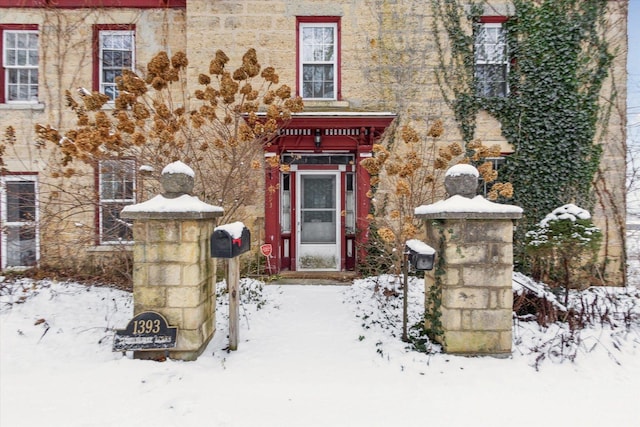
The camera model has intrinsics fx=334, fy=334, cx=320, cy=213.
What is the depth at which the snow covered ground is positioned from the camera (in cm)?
268

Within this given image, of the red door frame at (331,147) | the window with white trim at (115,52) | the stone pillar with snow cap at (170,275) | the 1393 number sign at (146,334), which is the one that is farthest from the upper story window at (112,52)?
the 1393 number sign at (146,334)

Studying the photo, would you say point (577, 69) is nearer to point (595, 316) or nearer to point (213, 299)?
point (595, 316)

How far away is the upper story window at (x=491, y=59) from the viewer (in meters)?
7.77

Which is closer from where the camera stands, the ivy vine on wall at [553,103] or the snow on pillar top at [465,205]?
the snow on pillar top at [465,205]

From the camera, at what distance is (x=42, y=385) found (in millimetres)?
3084

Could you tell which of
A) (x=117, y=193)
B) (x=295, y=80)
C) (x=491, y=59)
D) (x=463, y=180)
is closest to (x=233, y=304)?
(x=463, y=180)

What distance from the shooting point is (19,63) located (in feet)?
26.2

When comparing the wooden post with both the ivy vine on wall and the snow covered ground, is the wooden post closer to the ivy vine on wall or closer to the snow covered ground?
the snow covered ground

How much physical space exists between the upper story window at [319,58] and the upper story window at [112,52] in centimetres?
408

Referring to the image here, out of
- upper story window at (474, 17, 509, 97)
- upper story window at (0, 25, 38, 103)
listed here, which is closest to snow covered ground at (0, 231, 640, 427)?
upper story window at (474, 17, 509, 97)

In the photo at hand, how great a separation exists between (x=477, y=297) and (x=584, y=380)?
44.9 inches

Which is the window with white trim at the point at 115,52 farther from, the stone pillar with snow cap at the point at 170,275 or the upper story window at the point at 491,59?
the upper story window at the point at 491,59

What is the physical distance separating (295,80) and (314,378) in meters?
6.47

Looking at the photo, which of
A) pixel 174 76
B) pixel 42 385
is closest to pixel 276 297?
pixel 42 385
